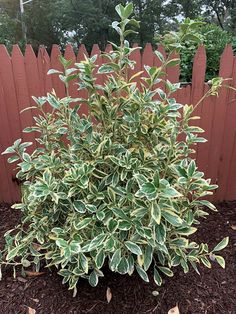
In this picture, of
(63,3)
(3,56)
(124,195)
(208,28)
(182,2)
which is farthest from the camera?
(182,2)

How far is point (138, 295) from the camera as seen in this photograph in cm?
204

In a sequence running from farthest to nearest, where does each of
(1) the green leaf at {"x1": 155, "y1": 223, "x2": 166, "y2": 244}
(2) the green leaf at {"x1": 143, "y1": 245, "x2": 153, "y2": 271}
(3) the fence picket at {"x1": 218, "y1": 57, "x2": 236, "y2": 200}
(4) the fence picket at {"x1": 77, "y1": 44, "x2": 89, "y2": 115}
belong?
(3) the fence picket at {"x1": 218, "y1": 57, "x2": 236, "y2": 200} < (4) the fence picket at {"x1": 77, "y1": 44, "x2": 89, "y2": 115} < (2) the green leaf at {"x1": 143, "y1": 245, "x2": 153, "y2": 271} < (1) the green leaf at {"x1": 155, "y1": 223, "x2": 166, "y2": 244}

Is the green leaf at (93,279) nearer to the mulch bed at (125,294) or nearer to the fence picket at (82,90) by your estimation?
the mulch bed at (125,294)

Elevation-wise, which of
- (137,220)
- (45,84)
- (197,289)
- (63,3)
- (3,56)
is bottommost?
(197,289)

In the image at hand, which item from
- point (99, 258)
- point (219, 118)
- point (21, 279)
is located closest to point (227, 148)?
point (219, 118)

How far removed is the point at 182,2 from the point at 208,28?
1639 centimetres

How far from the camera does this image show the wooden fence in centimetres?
274

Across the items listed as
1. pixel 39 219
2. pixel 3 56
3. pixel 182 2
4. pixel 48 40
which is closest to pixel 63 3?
pixel 48 40

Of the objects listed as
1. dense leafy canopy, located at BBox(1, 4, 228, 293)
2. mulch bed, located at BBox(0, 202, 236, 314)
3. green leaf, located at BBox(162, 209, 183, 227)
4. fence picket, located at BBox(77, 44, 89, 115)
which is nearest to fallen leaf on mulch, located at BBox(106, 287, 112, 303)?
mulch bed, located at BBox(0, 202, 236, 314)

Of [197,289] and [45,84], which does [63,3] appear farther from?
[197,289]

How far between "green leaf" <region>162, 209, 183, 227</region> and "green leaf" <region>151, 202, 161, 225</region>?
0.09 m

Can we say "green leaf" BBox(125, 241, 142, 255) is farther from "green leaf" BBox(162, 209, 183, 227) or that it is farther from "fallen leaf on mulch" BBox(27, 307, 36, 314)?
"fallen leaf on mulch" BBox(27, 307, 36, 314)

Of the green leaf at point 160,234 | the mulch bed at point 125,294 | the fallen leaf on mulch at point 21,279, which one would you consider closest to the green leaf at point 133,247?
the green leaf at point 160,234

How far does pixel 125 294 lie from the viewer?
2.05m
